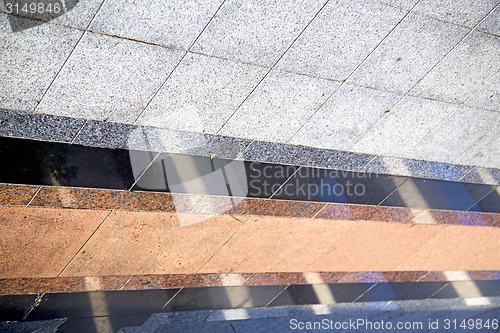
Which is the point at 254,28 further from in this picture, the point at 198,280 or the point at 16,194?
the point at 198,280

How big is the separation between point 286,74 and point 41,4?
1.94 metres

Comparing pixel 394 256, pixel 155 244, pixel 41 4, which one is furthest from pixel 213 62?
pixel 394 256

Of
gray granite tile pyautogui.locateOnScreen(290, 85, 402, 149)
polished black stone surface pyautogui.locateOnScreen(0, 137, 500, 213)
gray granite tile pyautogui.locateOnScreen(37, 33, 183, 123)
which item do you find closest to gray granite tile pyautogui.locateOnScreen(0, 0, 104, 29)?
gray granite tile pyautogui.locateOnScreen(37, 33, 183, 123)

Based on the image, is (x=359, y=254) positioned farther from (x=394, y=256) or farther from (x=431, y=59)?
(x=431, y=59)

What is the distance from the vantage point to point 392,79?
4246 millimetres

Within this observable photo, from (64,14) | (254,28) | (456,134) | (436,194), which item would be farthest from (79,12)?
(436,194)

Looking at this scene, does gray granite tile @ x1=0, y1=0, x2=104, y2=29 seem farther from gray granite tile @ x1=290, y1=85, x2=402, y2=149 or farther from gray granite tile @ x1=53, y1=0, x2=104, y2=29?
gray granite tile @ x1=290, y1=85, x2=402, y2=149

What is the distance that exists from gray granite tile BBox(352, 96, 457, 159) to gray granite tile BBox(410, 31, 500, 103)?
12cm

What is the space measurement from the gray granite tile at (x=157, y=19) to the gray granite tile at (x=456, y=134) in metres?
2.94

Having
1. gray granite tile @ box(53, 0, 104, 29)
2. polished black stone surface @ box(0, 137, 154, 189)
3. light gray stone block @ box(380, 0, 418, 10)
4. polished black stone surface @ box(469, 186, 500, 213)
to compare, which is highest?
gray granite tile @ box(53, 0, 104, 29)

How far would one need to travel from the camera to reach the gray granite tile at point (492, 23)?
3945mm

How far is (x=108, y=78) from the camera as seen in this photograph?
3504 millimetres

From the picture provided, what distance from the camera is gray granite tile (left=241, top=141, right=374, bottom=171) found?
176 inches

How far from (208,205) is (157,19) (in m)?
1.99
